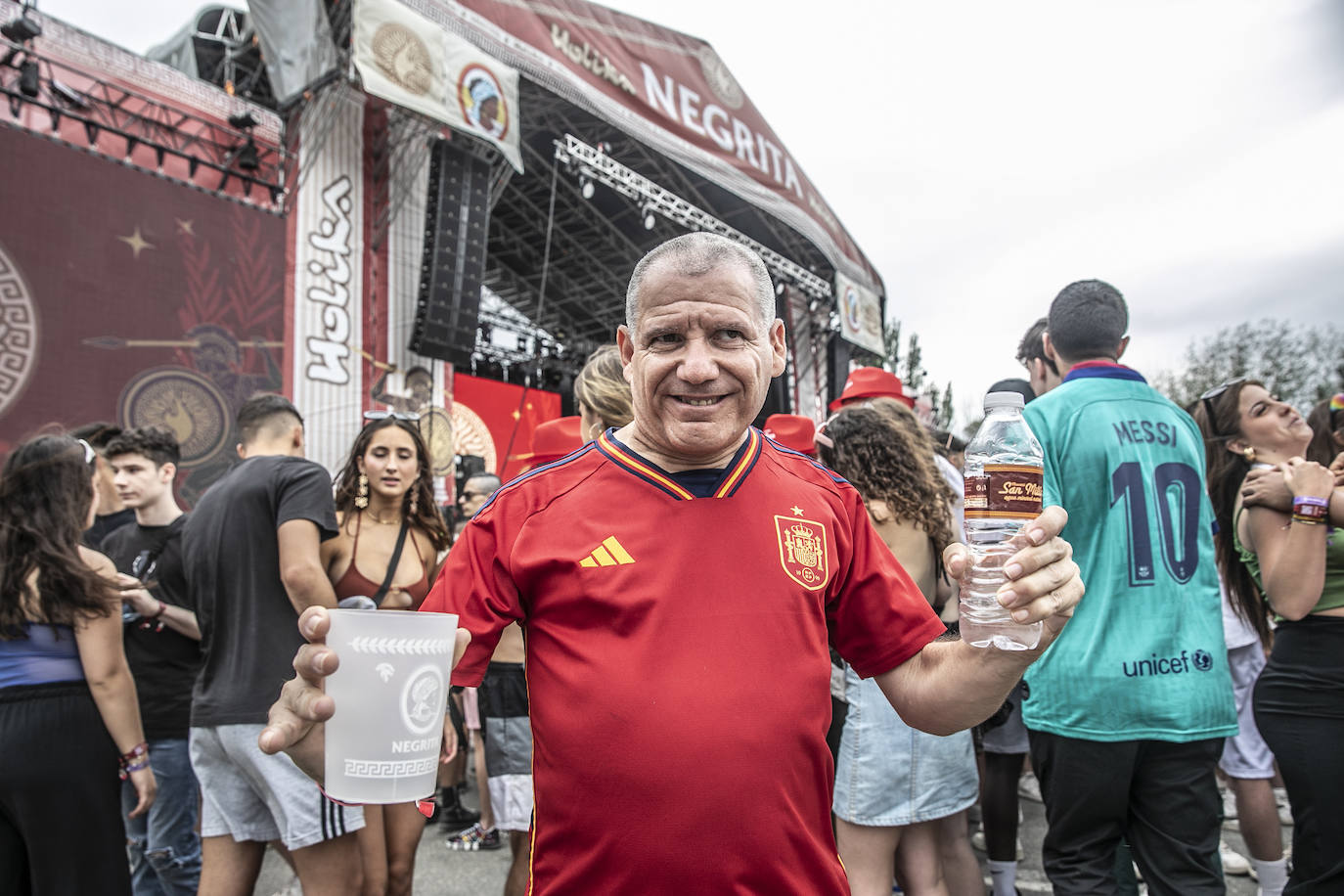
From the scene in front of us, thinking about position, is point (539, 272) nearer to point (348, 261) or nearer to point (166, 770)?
point (348, 261)

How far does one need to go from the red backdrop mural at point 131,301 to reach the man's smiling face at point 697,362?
8.30 m

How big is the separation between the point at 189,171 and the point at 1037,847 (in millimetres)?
10066

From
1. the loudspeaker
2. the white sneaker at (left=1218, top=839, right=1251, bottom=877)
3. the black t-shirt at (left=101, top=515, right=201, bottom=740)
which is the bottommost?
the white sneaker at (left=1218, top=839, right=1251, bottom=877)

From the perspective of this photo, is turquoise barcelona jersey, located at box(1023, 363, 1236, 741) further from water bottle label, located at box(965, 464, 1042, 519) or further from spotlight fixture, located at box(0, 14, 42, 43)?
spotlight fixture, located at box(0, 14, 42, 43)

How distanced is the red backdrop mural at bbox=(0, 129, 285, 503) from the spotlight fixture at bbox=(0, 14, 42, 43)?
873 millimetres

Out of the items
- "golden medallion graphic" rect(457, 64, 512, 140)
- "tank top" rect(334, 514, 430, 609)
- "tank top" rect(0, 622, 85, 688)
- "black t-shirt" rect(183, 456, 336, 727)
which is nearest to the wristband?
"tank top" rect(334, 514, 430, 609)

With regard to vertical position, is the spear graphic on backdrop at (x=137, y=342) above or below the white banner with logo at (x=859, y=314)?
below

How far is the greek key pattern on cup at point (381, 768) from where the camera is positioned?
1.06m

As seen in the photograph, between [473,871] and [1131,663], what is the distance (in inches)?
131

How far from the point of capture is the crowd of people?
3.99 ft

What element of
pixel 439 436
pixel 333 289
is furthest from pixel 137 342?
pixel 439 436

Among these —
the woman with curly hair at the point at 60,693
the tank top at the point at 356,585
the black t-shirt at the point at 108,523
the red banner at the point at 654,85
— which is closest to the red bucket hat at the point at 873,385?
the tank top at the point at 356,585

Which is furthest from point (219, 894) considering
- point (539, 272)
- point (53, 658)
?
point (539, 272)

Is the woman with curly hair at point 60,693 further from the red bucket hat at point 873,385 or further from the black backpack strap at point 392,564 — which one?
the red bucket hat at point 873,385
